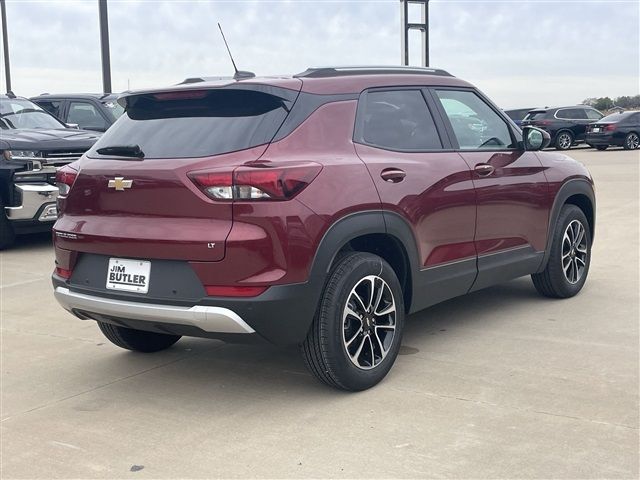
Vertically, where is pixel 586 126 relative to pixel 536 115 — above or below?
below

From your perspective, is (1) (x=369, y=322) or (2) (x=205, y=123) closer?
(2) (x=205, y=123)

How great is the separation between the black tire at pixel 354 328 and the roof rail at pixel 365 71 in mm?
1065

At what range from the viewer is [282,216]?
391 centimetres

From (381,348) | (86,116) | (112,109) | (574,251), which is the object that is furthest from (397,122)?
(86,116)

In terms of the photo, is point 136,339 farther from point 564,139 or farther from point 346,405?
point 564,139

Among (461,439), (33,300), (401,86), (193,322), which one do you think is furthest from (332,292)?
(33,300)

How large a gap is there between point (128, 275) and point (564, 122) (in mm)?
26653

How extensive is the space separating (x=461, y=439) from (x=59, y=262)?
7.88 ft

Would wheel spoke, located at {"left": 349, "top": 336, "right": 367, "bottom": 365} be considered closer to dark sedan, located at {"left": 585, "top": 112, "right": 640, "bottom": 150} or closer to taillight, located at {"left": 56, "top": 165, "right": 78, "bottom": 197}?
taillight, located at {"left": 56, "top": 165, "right": 78, "bottom": 197}

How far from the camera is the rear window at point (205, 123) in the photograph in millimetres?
4086

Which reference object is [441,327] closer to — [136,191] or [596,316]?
[596,316]

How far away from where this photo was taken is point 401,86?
16.4 ft

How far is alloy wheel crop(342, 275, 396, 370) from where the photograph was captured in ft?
14.2

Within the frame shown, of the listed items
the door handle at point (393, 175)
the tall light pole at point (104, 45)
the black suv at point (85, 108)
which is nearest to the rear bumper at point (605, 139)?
the tall light pole at point (104, 45)
